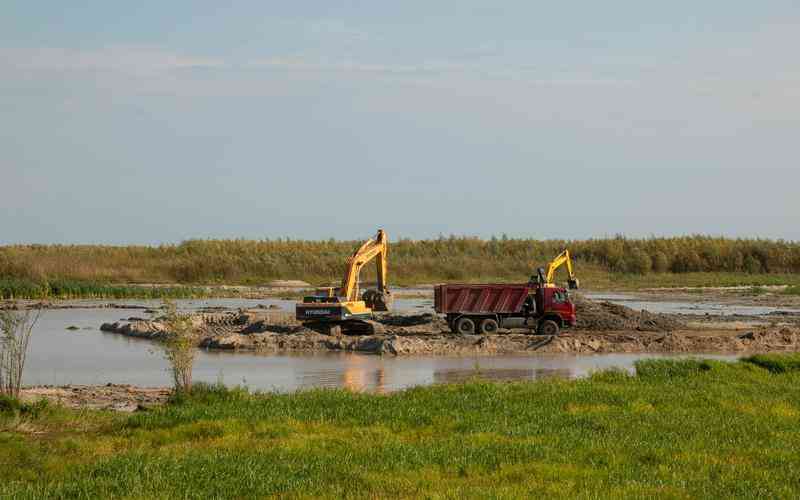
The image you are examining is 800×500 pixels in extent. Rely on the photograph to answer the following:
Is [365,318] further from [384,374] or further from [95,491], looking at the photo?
[95,491]

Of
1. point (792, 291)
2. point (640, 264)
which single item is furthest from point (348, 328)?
point (640, 264)

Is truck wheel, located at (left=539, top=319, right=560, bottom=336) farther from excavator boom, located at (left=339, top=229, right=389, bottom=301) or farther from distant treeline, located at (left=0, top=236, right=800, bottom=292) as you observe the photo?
distant treeline, located at (left=0, top=236, right=800, bottom=292)

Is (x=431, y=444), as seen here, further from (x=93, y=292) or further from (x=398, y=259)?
(x=398, y=259)

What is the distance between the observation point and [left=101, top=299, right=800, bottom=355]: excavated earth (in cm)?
3025

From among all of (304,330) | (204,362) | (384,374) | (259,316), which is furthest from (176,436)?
(259,316)

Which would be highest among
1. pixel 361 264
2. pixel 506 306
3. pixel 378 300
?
pixel 361 264

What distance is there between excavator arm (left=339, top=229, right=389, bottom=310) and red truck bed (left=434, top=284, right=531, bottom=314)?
8.20 ft

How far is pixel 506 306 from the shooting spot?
33.0 metres

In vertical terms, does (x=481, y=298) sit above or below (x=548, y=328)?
above

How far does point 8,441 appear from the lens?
45.2 ft

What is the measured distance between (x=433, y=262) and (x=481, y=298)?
45.1 m

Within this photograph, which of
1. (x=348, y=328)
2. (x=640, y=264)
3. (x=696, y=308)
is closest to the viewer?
(x=348, y=328)

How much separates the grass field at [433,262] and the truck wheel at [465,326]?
37891 millimetres

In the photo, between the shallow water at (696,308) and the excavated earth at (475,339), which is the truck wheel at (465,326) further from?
the shallow water at (696,308)
